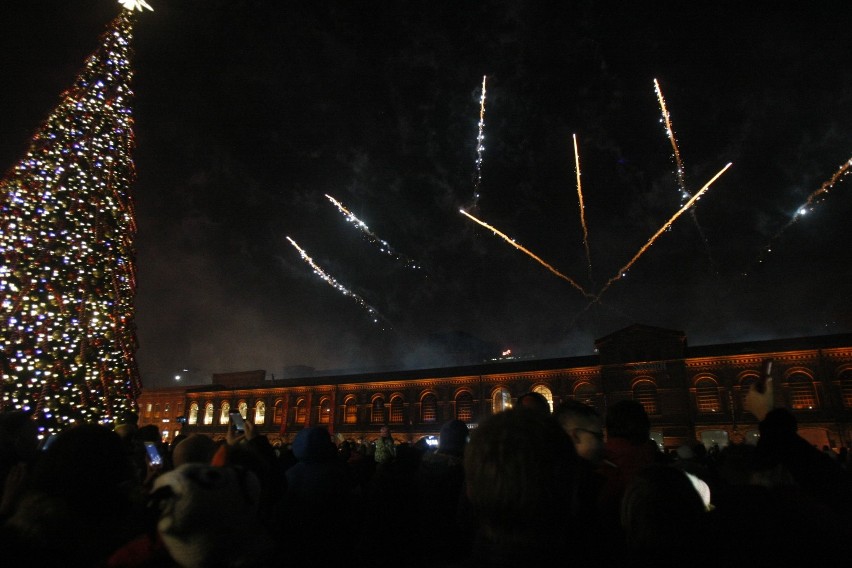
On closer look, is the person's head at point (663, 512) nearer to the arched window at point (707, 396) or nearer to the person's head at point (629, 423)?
the person's head at point (629, 423)

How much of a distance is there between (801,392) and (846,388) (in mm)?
2569

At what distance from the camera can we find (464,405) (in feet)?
134

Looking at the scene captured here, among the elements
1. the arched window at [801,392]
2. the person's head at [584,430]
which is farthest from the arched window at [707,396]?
the person's head at [584,430]

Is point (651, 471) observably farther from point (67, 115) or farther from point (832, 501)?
point (67, 115)

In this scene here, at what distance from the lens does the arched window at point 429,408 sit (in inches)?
1633

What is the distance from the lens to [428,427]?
41000 millimetres

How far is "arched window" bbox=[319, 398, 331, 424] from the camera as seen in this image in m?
44.7

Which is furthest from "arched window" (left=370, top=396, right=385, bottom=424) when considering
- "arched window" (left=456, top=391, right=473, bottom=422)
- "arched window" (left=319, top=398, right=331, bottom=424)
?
"arched window" (left=456, top=391, right=473, bottom=422)

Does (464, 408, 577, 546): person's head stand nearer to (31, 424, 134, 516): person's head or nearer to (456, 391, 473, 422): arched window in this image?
(31, 424, 134, 516): person's head

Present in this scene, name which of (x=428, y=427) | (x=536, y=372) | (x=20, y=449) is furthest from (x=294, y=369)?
(x=20, y=449)

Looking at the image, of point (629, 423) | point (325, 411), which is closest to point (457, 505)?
point (629, 423)

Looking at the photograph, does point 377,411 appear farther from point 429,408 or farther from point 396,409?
point 429,408

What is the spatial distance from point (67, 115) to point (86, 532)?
14.0m

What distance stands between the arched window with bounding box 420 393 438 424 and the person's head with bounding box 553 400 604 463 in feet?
129
